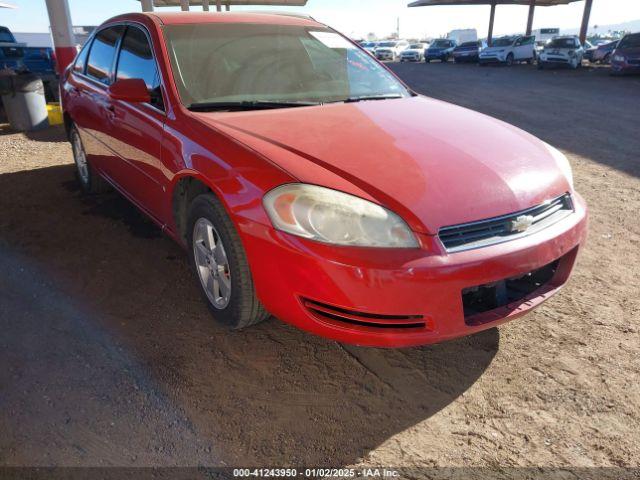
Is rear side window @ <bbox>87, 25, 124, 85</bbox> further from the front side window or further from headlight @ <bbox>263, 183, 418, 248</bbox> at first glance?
headlight @ <bbox>263, 183, 418, 248</bbox>

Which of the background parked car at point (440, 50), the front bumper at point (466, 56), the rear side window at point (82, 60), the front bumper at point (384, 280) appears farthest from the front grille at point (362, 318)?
the background parked car at point (440, 50)

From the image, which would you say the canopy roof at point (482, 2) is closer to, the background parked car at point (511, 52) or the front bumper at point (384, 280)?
the background parked car at point (511, 52)

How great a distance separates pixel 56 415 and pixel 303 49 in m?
2.61

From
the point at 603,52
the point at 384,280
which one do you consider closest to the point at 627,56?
the point at 603,52

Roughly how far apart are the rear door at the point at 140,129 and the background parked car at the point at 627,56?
18711mm

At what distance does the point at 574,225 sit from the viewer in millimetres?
2307

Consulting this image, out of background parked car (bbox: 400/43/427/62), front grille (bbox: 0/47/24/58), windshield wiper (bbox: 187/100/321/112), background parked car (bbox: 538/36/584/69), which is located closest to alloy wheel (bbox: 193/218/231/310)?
windshield wiper (bbox: 187/100/321/112)

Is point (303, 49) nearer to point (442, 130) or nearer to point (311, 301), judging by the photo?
point (442, 130)

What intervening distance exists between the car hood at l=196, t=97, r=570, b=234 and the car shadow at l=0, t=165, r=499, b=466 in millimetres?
799

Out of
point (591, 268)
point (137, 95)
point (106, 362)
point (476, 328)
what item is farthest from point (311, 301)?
point (591, 268)

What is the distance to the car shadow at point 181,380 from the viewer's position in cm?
193

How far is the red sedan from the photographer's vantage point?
1935 mm

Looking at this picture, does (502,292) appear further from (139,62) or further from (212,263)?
(139,62)

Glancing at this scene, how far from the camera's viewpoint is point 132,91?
279cm
